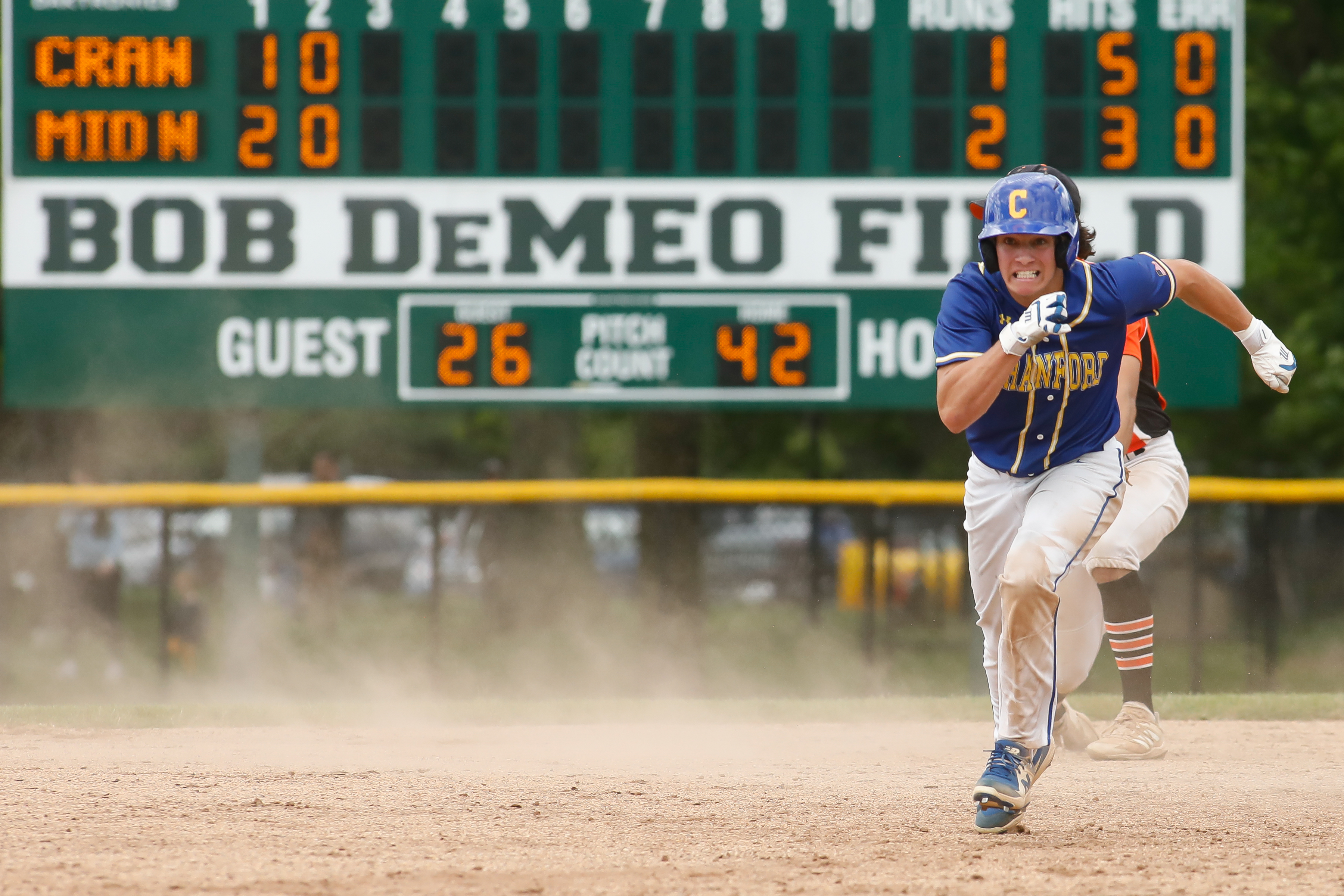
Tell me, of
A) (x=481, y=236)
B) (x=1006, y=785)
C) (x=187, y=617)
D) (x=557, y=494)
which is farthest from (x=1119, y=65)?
(x=1006, y=785)

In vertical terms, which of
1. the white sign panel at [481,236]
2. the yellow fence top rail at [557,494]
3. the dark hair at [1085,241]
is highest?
the white sign panel at [481,236]

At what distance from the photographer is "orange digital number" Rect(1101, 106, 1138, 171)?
10383 millimetres

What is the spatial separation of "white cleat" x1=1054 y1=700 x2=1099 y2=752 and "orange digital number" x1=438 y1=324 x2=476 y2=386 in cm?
513

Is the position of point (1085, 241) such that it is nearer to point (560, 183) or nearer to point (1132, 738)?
point (1132, 738)

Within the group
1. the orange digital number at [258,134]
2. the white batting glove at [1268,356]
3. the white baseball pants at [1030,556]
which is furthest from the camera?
the orange digital number at [258,134]

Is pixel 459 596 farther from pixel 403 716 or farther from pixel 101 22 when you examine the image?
pixel 101 22

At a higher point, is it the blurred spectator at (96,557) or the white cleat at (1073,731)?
the blurred spectator at (96,557)

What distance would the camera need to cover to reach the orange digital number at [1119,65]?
10367 millimetres

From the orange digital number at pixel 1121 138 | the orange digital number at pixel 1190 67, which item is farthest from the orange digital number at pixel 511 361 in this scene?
the orange digital number at pixel 1190 67

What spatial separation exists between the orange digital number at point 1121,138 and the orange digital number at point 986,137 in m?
0.64

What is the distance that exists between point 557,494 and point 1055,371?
5.53 m

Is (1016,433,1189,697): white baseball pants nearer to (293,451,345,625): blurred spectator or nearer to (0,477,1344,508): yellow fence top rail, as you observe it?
(0,477,1344,508): yellow fence top rail

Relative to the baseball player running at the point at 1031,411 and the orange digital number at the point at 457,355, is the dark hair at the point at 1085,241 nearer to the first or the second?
the baseball player running at the point at 1031,411

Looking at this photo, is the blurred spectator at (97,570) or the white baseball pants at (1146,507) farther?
the blurred spectator at (97,570)
